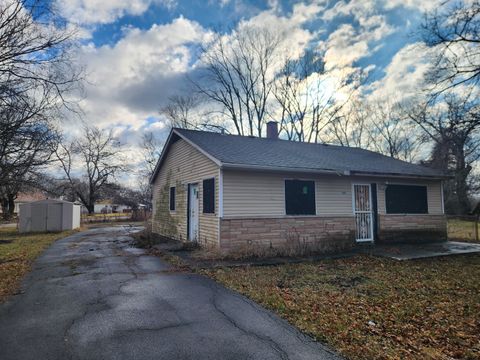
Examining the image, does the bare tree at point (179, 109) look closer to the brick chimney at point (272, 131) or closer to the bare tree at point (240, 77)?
the bare tree at point (240, 77)

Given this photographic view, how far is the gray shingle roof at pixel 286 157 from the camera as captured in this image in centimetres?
999

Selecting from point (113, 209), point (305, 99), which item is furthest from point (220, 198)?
point (113, 209)

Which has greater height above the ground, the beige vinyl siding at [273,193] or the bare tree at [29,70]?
the bare tree at [29,70]

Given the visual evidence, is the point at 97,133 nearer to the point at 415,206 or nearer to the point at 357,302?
the point at 415,206

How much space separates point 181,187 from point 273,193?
15.2 ft

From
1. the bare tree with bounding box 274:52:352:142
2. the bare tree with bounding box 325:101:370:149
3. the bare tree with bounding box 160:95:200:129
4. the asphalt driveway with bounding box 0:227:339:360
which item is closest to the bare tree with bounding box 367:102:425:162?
the bare tree with bounding box 325:101:370:149

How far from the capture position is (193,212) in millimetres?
11797

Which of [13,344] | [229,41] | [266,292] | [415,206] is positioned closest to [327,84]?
[229,41]

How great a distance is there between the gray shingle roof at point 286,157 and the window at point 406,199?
721 mm

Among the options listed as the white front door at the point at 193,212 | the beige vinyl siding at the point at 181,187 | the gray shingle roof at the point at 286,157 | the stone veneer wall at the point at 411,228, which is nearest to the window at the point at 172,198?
the beige vinyl siding at the point at 181,187

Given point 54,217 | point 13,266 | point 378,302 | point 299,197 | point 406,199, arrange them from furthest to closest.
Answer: point 54,217 → point 406,199 → point 299,197 → point 13,266 → point 378,302

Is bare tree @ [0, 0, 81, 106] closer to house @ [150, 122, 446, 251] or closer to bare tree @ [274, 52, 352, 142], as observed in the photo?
house @ [150, 122, 446, 251]

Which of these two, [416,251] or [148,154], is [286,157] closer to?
[416,251]

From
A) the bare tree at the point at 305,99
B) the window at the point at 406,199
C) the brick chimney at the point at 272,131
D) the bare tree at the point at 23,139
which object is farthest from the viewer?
the bare tree at the point at 305,99
